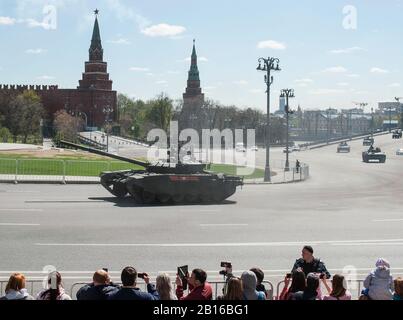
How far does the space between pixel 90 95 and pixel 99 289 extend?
12549 centimetres

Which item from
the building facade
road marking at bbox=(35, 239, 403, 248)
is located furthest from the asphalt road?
the building facade

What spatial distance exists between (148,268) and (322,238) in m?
6.53

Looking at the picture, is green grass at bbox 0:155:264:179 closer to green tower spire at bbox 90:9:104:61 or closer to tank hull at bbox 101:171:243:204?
tank hull at bbox 101:171:243:204

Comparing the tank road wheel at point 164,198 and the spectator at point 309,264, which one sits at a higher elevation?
the spectator at point 309,264

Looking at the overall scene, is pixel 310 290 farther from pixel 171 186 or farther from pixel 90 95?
pixel 90 95

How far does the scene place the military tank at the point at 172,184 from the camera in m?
25.7

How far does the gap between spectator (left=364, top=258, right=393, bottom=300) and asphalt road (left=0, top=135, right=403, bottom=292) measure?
4482 mm

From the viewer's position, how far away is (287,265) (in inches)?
590

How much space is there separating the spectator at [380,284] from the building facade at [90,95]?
12299cm

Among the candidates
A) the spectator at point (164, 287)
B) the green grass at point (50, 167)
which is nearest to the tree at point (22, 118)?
the green grass at point (50, 167)

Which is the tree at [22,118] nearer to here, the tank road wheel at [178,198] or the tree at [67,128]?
the tree at [67,128]

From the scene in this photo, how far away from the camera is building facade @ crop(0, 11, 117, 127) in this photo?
130375 mm

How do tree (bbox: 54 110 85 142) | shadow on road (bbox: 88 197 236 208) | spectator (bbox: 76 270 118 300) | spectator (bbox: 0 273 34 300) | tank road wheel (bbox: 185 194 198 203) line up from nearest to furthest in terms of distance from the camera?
spectator (bbox: 0 273 34 300) < spectator (bbox: 76 270 118 300) < shadow on road (bbox: 88 197 236 208) < tank road wheel (bbox: 185 194 198 203) < tree (bbox: 54 110 85 142)
